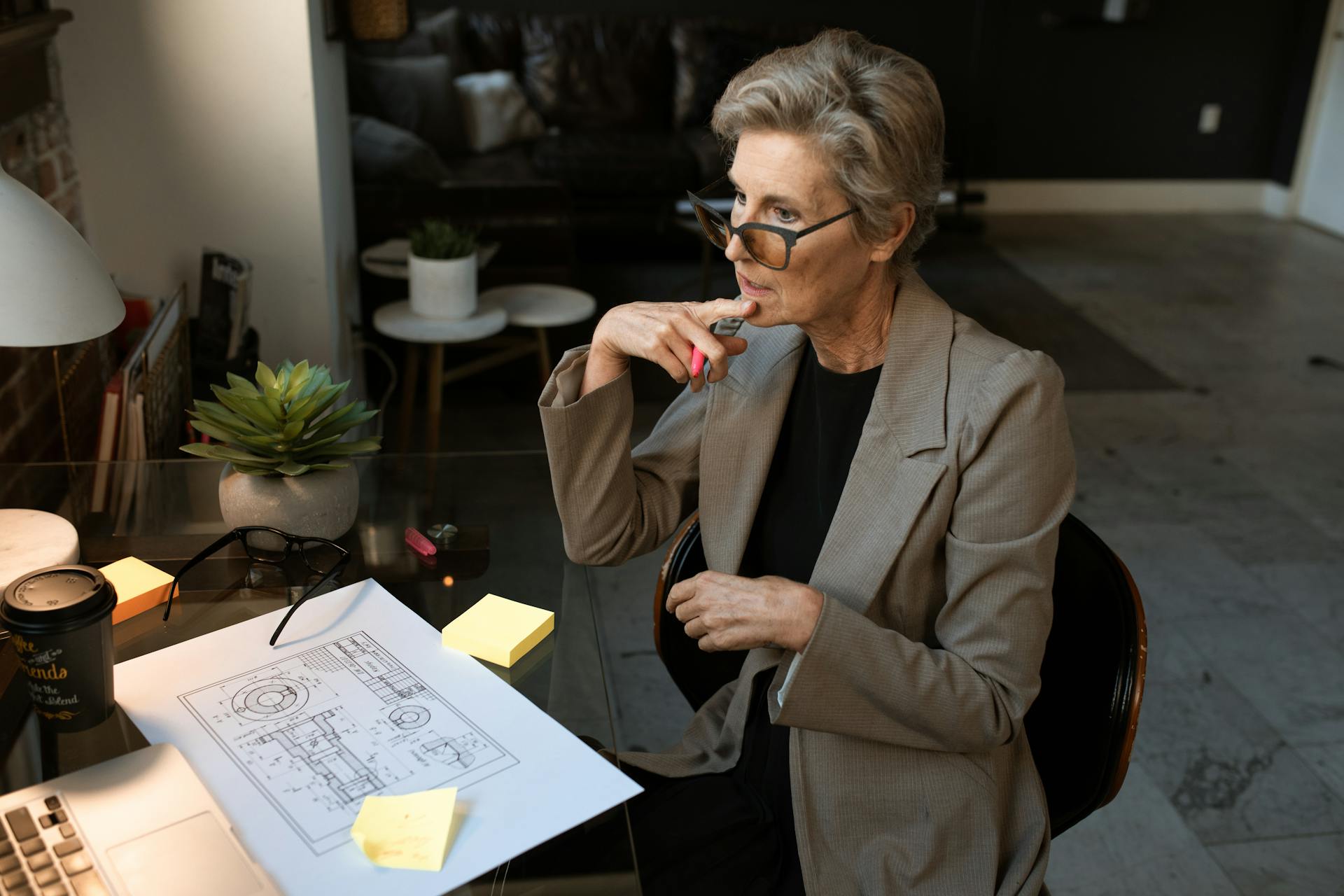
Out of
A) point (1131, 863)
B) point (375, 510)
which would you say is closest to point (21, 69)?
point (375, 510)

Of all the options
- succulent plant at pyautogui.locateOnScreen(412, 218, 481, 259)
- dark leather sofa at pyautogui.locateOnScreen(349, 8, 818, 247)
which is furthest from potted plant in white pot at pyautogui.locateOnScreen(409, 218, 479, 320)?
dark leather sofa at pyautogui.locateOnScreen(349, 8, 818, 247)

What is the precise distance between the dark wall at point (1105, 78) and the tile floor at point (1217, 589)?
158 cm

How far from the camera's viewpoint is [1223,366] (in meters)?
4.51

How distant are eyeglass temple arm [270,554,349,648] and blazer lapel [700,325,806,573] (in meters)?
0.42

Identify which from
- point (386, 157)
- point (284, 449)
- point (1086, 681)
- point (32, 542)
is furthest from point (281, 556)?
point (386, 157)

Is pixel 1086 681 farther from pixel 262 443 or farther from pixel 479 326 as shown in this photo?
pixel 479 326

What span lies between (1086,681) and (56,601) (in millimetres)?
1022

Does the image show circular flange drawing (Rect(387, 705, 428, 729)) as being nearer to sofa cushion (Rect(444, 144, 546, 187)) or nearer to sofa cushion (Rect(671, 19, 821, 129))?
sofa cushion (Rect(444, 144, 546, 187))

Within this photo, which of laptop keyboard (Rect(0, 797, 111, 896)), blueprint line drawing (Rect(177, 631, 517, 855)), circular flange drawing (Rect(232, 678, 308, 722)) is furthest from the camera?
circular flange drawing (Rect(232, 678, 308, 722))

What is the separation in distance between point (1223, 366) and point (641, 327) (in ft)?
12.6

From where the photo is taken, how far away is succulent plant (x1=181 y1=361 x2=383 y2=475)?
54.6 inches

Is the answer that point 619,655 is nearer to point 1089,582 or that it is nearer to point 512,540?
point 512,540

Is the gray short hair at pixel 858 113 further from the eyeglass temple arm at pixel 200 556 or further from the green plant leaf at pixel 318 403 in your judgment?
the eyeglass temple arm at pixel 200 556

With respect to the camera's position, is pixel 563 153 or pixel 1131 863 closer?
pixel 1131 863
